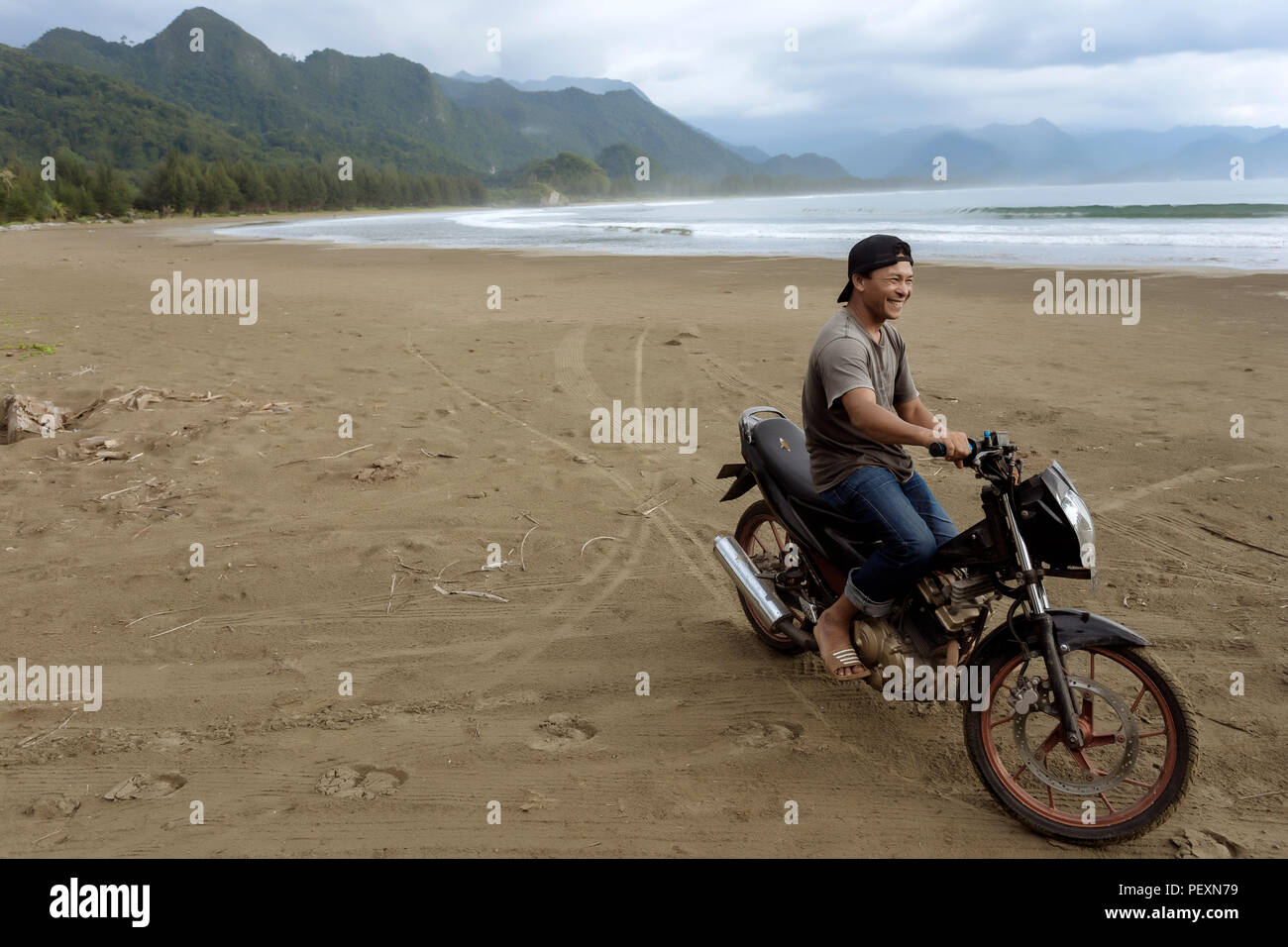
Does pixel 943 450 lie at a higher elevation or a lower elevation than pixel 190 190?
lower

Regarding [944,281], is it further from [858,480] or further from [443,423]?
[858,480]

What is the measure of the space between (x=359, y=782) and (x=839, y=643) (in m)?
2.02

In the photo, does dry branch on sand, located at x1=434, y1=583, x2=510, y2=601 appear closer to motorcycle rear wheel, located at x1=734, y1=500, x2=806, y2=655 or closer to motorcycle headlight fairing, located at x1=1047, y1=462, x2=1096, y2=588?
motorcycle rear wheel, located at x1=734, y1=500, x2=806, y2=655

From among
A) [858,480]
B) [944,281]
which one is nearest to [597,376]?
[858,480]

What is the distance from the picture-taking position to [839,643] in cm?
356

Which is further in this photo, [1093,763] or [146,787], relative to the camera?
[1093,763]

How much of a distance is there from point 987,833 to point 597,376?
751cm

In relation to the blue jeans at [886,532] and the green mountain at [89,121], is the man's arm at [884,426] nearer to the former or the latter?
the blue jeans at [886,532]

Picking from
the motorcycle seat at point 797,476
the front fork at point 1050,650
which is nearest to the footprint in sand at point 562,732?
the motorcycle seat at point 797,476

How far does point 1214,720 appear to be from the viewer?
3.58m

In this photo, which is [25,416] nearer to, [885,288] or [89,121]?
[885,288]

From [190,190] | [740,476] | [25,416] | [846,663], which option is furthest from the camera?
[190,190]

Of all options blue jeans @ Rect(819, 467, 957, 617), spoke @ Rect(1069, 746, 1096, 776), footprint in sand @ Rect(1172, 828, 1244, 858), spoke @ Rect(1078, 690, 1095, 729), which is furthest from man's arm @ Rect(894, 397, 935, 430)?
footprint in sand @ Rect(1172, 828, 1244, 858)

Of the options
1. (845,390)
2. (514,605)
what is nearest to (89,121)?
(514,605)
